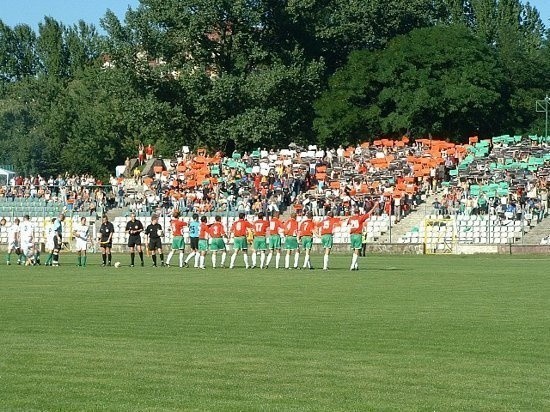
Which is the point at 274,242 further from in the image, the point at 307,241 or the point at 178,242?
the point at 178,242

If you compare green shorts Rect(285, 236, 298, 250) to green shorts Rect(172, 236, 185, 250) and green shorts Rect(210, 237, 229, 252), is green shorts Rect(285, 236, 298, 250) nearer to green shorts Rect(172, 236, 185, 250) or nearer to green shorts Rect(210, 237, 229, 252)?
green shorts Rect(210, 237, 229, 252)

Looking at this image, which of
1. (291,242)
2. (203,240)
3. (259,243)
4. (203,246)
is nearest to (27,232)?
(203,240)

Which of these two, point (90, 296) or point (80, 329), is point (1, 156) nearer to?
point (90, 296)

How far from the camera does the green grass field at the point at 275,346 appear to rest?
12.2 meters

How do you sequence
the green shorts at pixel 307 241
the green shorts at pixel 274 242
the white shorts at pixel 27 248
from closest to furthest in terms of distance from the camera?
1. the green shorts at pixel 307 241
2. the green shorts at pixel 274 242
3. the white shorts at pixel 27 248

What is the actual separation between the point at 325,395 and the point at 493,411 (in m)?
1.64

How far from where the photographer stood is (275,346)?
53.8 feet

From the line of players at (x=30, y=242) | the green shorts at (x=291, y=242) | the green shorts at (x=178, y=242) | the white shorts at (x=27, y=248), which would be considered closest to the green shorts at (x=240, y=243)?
the green shorts at (x=291, y=242)

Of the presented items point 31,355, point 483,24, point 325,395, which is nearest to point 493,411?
point 325,395

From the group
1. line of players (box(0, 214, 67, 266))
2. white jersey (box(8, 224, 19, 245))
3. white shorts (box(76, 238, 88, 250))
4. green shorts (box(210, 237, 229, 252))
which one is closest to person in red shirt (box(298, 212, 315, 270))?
green shorts (box(210, 237, 229, 252))

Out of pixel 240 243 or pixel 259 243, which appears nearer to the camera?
pixel 240 243

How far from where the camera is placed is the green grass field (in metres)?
12.2

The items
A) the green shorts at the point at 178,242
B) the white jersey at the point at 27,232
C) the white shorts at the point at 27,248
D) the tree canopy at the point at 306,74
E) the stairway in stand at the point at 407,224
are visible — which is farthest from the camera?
the tree canopy at the point at 306,74

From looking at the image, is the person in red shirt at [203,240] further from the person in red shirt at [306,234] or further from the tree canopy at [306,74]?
the tree canopy at [306,74]
